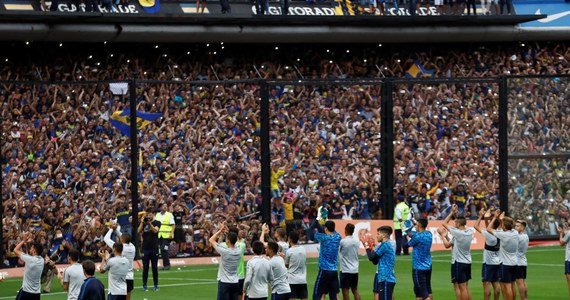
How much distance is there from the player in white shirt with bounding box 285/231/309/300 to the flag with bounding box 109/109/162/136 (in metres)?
13.2

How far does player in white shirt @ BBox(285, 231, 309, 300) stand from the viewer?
26.6 metres

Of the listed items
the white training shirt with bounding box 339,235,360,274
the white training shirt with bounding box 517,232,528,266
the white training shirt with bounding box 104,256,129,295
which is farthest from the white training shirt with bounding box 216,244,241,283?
the white training shirt with bounding box 517,232,528,266

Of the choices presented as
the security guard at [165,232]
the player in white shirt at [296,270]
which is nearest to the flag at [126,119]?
the security guard at [165,232]

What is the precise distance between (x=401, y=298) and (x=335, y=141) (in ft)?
34.7

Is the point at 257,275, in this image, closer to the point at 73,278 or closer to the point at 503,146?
the point at 73,278

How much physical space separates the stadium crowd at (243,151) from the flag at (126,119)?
0.18 meters

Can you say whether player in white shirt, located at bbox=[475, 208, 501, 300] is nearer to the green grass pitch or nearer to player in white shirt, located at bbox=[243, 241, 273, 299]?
the green grass pitch

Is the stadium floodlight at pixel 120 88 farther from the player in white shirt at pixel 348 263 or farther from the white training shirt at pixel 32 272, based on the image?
the white training shirt at pixel 32 272

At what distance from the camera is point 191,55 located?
Answer: 159 feet

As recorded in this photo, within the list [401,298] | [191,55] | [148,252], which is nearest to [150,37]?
[191,55]

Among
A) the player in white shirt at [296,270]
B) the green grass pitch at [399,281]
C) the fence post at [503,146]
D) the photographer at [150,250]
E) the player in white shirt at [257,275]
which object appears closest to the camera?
the player in white shirt at [257,275]

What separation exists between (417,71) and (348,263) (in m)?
24.3

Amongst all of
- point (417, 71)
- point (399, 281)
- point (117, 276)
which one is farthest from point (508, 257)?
point (417, 71)

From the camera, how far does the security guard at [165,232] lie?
37.1m
